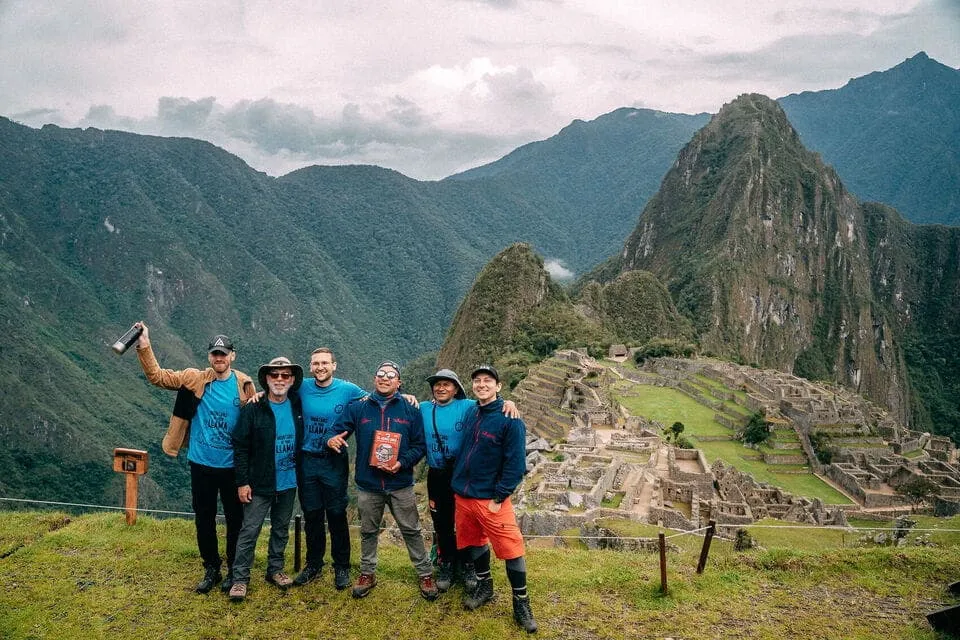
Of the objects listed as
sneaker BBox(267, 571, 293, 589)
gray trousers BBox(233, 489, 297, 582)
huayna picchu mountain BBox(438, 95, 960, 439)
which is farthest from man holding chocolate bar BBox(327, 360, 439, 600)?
huayna picchu mountain BBox(438, 95, 960, 439)

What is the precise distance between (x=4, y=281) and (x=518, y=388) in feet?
327

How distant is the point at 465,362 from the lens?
71.1 m

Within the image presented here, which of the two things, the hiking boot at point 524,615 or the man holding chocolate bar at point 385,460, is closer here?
the hiking boot at point 524,615

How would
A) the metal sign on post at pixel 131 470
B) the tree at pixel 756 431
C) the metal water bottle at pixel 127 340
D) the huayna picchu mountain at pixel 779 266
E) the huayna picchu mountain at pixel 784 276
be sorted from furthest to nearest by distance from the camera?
the huayna picchu mountain at pixel 779 266 → the huayna picchu mountain at pixel 784 276 → the tree at pixel 756 431 → the metal sign on post at pixel 131 470 → the metal water bottle at pixel 127 340

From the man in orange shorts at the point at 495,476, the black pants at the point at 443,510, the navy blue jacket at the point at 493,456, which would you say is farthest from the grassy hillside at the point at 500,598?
the navy blue jacket at the point at 493,456

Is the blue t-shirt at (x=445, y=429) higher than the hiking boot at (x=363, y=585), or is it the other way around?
the blue t-shirt at (x=445, y=429)

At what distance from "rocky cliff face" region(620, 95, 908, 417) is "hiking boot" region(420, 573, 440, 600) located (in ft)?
342

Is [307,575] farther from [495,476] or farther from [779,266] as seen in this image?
[779,266]

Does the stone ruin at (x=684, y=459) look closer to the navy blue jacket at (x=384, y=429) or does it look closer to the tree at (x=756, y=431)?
the tree at (x=756, y=431)

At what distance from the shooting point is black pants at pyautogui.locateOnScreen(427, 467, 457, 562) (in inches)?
262

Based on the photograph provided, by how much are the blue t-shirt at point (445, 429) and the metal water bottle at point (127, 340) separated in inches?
121

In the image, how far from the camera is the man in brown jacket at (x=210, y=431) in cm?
662

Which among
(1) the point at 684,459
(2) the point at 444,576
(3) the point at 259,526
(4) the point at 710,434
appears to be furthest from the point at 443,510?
(4) the point at 710,434

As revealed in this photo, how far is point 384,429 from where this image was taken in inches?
254
